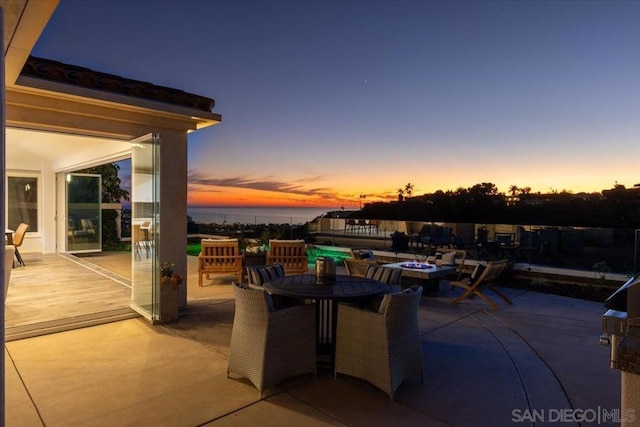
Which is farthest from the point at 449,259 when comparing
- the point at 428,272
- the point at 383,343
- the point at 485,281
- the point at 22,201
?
the point at 22,201

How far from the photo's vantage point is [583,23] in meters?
7.20

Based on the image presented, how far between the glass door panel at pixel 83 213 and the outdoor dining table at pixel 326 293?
10.2 meters

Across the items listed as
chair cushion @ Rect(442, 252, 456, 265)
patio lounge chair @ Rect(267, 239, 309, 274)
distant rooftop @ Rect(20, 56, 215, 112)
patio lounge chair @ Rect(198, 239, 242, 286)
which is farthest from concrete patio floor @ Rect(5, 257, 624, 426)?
patio lounge chair @ Rect(267, 239, 309, 274)

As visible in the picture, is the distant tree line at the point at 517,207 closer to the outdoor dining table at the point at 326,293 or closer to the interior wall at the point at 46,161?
the interior wall at the point at 46,161

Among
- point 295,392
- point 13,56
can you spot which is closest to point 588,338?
point 295,392

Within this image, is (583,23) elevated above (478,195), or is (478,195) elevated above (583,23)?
(583,23)

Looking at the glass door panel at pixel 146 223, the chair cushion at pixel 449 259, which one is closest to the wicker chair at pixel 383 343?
the glass door panel at pixel 146 223

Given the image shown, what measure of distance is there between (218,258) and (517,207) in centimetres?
1865

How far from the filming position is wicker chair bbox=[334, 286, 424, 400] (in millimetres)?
3078

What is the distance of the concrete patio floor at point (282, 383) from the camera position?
2785 millimetres

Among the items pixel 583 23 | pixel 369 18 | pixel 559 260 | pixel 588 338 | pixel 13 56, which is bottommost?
pixel 588 338

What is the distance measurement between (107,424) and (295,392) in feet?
4.46

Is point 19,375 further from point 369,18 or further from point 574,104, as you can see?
point 574,104

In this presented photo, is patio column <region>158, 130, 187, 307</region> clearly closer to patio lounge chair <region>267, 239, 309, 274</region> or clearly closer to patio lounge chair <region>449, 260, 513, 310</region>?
patio lounge chair <region>267, 239, 309, 274</region>
